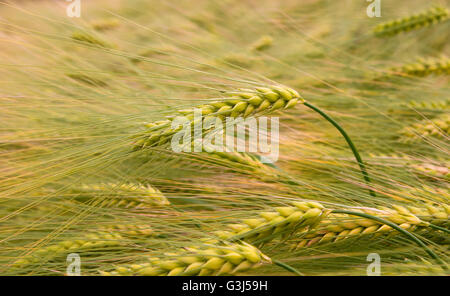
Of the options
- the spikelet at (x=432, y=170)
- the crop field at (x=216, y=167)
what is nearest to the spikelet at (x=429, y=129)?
the crop field at (x=216, y=167)

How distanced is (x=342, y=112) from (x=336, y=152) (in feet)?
0.85

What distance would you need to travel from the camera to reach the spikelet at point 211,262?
2.02ft

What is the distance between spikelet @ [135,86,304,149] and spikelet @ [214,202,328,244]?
20cm

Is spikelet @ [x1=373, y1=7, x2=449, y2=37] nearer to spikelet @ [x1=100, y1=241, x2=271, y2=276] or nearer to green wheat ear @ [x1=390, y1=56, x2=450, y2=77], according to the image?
green wheat ear @ [x1=390, y1=56, x2=450, y2=77]

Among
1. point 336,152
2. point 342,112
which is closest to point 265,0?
point 342,112

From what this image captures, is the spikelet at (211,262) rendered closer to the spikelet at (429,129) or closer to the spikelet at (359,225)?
the spikelet at (359,225)

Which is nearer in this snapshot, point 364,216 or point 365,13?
point 364,216

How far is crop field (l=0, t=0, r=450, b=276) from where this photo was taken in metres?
0.69

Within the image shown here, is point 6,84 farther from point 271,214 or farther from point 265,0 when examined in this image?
point 265,0

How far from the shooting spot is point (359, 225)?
0.69 m

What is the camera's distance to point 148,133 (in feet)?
2.26

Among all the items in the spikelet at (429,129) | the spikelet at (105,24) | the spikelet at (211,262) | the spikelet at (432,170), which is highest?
the spikelet at (105,24)

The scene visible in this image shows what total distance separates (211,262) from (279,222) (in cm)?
14

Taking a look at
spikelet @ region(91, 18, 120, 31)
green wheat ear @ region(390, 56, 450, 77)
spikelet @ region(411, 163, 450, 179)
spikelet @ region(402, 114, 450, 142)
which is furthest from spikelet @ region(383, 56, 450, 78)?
spikelet @ region(91, 18, 120, 31)
